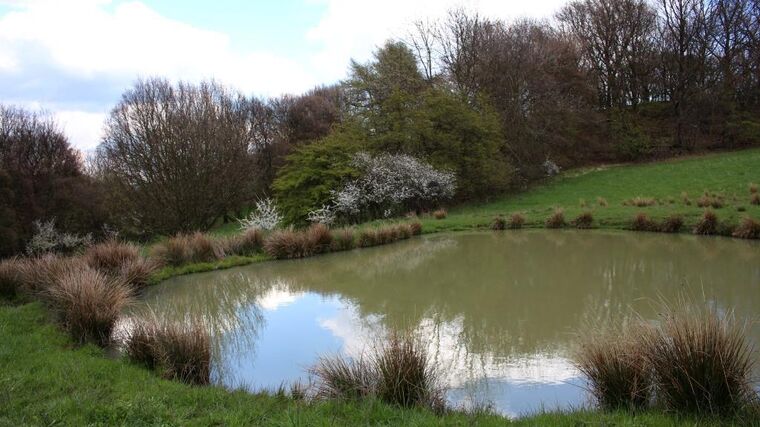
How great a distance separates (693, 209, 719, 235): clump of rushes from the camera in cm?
1382

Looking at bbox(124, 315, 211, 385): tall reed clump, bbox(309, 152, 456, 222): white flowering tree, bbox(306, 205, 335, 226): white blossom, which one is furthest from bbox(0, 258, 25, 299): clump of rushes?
bbox(309, 152, 456, 222): white flowering tree

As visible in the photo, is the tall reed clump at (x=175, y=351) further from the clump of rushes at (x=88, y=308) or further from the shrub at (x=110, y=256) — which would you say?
the shrub at (x=110, y=256)

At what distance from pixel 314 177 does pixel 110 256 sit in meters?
12.4

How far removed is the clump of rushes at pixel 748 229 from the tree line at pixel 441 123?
12547 millimetres

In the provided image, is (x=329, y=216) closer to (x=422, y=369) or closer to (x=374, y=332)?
(x=374, y=332)

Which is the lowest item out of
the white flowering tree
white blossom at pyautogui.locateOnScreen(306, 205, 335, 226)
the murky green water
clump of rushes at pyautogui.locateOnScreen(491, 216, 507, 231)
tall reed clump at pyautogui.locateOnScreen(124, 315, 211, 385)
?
the murky green water

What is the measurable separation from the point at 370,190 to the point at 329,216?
2222mm

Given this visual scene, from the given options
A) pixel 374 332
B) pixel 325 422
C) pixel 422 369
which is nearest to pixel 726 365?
pixel 422 369

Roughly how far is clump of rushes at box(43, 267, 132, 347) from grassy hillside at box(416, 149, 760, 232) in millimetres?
12305

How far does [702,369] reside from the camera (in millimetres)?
3975

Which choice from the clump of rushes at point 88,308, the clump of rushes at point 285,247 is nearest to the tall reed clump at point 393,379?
the clump of rushes at point 88,308

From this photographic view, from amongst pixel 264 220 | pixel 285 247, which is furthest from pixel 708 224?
pixel 264 220

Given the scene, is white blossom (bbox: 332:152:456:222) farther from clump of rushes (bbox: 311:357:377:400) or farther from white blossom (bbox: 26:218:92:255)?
clump of rushes (bbox: 311:357:377:400)

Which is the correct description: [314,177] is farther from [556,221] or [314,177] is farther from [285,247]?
[556,221]
